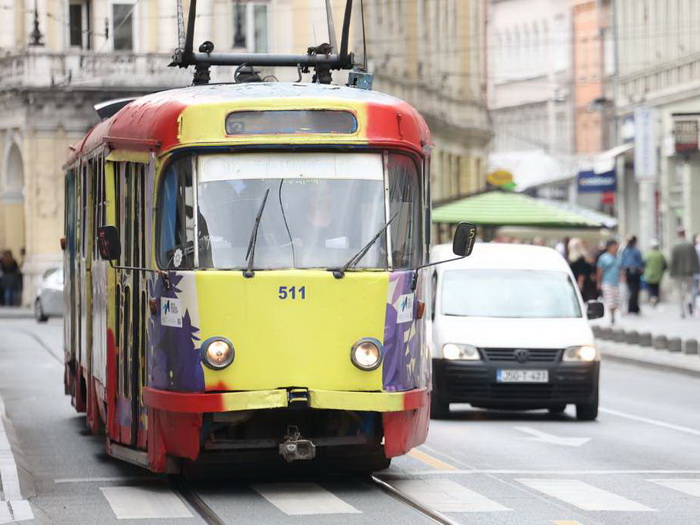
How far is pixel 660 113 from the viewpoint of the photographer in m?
56.0

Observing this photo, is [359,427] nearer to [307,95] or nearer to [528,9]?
[307,95]

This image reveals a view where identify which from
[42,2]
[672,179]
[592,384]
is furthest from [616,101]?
[592,384]

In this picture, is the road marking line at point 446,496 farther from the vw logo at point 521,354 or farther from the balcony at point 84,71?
the balcony at point 84,71

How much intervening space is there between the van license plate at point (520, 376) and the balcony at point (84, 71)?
37.9 m

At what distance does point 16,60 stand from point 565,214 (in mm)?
20136

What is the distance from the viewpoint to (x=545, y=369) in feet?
66.4

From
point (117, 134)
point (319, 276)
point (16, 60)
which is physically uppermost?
point (16, 60)

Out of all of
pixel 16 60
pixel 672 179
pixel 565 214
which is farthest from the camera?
pixel 16 60

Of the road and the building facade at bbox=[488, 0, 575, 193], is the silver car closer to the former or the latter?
the road

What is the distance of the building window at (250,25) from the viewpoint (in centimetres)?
6112

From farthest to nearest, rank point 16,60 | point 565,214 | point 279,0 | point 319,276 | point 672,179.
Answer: point 279,0 < point 16,60 < point 672,179 < point 565,214 < point 319,276

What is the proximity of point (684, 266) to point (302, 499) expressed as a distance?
1205 inches

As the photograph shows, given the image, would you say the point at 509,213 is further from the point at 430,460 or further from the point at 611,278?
the point at 430,460

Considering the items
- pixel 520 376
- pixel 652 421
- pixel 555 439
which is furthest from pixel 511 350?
pixel 555 439
